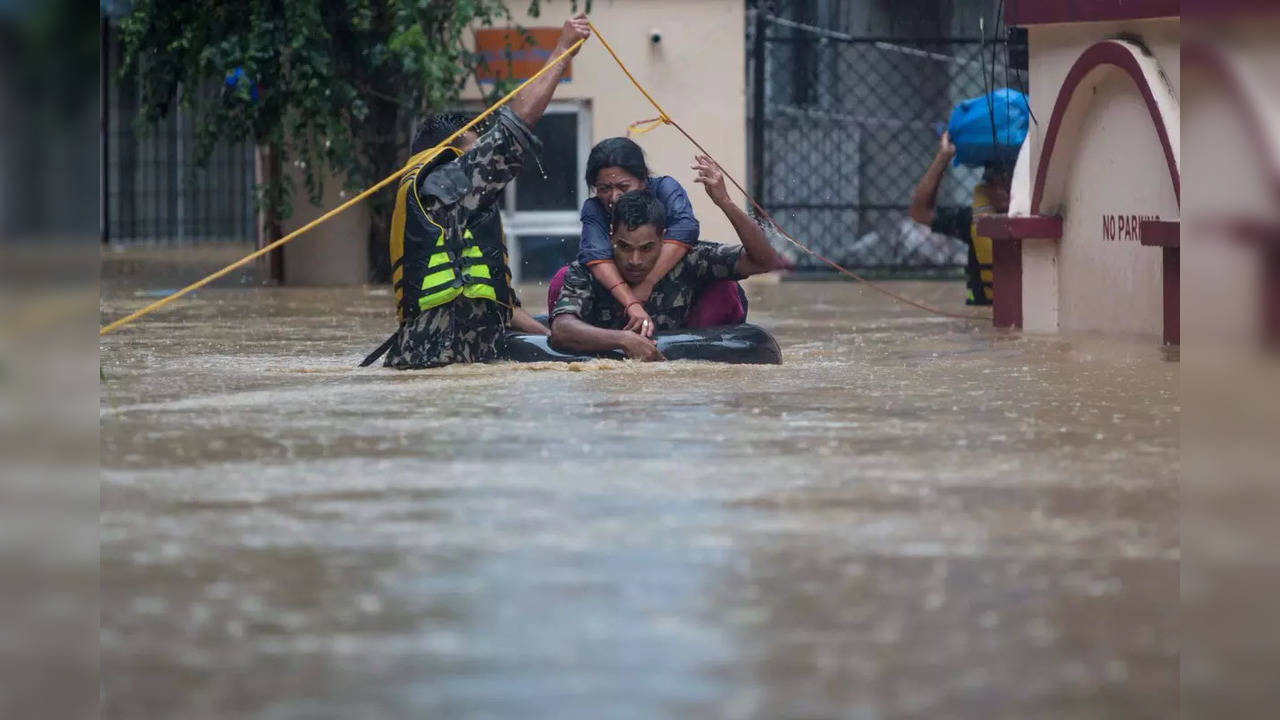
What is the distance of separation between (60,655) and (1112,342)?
8860 mm

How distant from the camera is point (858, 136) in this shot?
2384 cm

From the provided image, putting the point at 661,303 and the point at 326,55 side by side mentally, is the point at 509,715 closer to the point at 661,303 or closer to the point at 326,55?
the point at 661,303

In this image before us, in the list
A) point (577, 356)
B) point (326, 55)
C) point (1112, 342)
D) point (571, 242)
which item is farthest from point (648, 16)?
point (577, 356)

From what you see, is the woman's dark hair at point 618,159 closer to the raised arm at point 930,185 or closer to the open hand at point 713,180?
the open hand at point 713,180

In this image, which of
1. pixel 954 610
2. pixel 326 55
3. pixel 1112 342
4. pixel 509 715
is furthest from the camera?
pixel 326 55

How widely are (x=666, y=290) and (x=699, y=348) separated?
0.40 m

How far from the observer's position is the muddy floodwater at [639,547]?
13.6 feet

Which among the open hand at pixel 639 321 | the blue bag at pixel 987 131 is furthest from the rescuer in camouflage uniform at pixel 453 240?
the blue bag at pixel 987 131

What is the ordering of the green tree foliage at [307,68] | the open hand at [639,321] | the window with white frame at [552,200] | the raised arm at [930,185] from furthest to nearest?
1. the window with white frame at [552,200]
2. the green tree foliage at [307,68]
3. the raised arm at [930,185]
4. the open hand at [639,321]

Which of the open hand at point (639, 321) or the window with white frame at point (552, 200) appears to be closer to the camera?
the open hand at point (639, 321)

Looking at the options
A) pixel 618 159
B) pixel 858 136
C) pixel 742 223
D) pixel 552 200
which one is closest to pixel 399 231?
pixel 618 159

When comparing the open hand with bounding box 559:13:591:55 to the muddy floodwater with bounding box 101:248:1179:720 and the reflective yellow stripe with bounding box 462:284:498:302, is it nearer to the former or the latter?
the reflective yellow stripe with bounding box 462:284:498:302

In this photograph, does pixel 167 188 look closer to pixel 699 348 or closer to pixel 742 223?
pixel 699 348

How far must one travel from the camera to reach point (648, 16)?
20.5m
